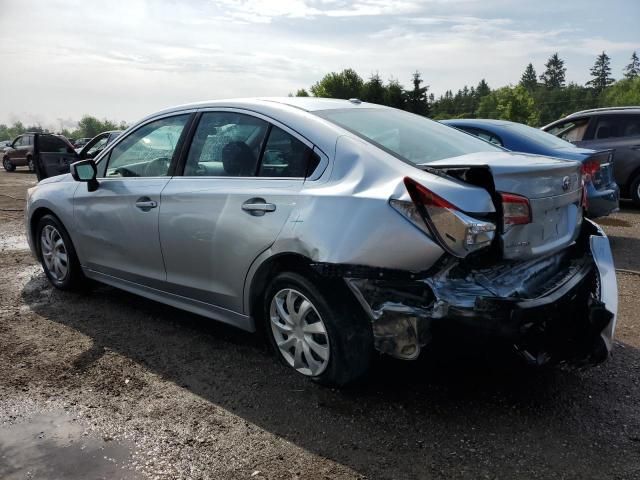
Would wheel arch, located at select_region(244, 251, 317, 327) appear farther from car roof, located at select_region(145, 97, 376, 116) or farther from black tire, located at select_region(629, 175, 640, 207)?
black tire, located at select_region(629, 175, 640, 207)

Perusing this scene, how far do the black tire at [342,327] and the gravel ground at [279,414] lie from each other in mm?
237

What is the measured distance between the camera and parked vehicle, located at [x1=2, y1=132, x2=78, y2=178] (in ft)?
30.4

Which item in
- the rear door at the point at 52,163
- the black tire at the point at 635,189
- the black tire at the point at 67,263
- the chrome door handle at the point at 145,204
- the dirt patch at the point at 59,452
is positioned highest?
the chrome door handle at the point at 145,204

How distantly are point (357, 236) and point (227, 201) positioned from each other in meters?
1.00

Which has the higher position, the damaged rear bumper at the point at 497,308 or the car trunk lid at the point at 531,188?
the car trunk lid at the point at 531,188

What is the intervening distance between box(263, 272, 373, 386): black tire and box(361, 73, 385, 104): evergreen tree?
70.5 metres

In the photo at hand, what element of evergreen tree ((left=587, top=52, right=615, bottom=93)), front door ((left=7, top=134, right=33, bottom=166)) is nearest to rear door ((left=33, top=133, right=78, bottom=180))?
front door ((left=7, top=134, right=33, bottom=166))

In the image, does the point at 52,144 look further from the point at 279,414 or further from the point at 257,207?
the point at 279,414

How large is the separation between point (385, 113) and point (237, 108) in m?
0.98

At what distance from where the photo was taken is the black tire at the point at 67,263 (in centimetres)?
485

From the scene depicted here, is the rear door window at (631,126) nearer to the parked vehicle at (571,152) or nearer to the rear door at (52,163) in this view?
the parked vehicle at (571,152)

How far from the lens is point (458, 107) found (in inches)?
5635

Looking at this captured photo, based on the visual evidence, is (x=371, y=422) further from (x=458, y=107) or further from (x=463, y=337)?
(x=458, y=107)

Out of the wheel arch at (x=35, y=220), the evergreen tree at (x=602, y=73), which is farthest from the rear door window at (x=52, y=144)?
the evergreen tree at (x=602, y=73)
